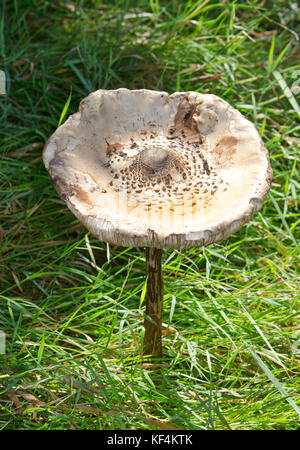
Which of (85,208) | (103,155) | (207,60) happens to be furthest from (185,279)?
(207,60)
